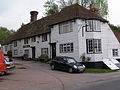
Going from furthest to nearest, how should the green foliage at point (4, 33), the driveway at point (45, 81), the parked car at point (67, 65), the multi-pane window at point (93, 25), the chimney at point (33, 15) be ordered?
the green foliage at point (4, 33) → the chimney at point (33, 15) → the multi-pane window at point (93, 25) → the parked car at point (67, 65) → the driveway at point (45, 81)

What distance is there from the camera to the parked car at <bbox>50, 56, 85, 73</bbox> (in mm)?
24114

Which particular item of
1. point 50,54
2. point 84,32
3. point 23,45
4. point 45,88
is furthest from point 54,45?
point 45,88

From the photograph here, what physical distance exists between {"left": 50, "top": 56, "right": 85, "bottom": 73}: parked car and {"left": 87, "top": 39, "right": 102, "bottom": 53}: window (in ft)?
17.1

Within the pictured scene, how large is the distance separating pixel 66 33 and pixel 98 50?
5.38m

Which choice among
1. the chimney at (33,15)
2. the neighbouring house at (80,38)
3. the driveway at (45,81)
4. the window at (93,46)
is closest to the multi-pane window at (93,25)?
the neighbouring house at (80,38)

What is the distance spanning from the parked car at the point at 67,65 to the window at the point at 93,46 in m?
5.22

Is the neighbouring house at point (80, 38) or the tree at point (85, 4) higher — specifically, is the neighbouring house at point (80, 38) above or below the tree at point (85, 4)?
below

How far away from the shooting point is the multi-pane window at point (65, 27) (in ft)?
103

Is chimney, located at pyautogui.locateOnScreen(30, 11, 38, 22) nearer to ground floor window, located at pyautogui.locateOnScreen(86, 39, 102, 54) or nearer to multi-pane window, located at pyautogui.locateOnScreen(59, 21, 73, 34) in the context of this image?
multi-pane window, located at pyautogui.locateOnScreen(59, 21, 73, 34)

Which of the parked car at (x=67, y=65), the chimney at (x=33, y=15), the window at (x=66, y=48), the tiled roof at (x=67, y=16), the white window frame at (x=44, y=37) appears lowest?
the parked car at (x=67, y=65)

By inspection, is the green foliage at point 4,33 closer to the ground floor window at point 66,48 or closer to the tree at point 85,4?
the tree at point 85,4

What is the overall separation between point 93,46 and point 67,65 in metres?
7.16

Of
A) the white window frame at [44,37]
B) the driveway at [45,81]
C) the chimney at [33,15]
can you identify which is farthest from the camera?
the chimney at [33,15]

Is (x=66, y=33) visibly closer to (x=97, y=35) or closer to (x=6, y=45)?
(x=97, y=35)
